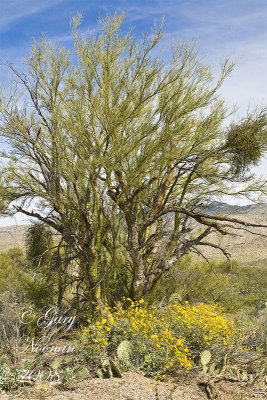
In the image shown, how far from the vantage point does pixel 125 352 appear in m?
5.99

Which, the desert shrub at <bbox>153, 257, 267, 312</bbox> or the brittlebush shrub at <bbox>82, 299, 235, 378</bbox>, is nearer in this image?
the brittlebush shrub at <bbox>82, 299, 235, 378</bbox>

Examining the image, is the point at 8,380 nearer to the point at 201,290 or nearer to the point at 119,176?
the point at 119,176

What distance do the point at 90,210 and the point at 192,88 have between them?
3.70 metres

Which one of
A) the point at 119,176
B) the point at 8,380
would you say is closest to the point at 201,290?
the point at 119,176

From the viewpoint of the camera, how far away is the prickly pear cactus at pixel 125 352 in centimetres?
589

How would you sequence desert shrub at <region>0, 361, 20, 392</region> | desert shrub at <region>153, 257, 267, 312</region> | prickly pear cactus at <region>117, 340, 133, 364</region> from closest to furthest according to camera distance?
desert shrub at <region>0, 361, 20, 392</region>
prickly pear cactus at <region>117, 340, 133, 364</region>
desert shrub at <region>153, 257, 267, 312</region>

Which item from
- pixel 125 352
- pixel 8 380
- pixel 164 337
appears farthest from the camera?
pixel 164 337

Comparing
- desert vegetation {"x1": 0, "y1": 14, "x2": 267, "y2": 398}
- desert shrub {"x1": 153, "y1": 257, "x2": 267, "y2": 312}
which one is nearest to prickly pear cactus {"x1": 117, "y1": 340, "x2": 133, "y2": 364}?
desert vegetation {"x1": 0, "y1": 14, "x2": 267, "y2": 398}

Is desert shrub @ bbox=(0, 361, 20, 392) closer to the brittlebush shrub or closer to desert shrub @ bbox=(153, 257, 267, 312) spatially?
the brittlebush shrub

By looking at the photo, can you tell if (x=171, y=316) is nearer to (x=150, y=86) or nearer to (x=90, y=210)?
(x=90, y=210)

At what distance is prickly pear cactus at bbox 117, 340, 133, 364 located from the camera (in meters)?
5.89

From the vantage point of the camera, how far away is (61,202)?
26.7 ft

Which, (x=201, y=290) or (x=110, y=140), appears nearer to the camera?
(x=110, y=140)

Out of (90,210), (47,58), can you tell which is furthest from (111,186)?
(47,58)
